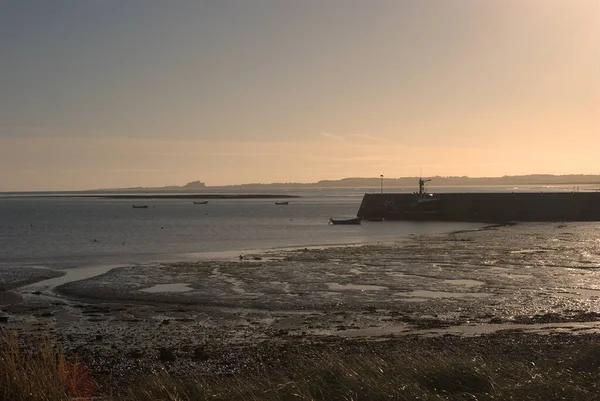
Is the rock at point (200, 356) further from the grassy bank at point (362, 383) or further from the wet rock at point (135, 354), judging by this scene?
the grassy bank at point (362, 383)

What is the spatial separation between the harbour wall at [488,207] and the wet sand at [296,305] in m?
49.4

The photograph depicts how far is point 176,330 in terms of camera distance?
1962 cm

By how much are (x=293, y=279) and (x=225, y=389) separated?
69.0 ft

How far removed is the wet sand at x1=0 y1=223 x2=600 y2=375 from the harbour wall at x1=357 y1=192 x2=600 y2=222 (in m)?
49.4

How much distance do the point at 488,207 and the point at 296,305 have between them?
76.6 metres

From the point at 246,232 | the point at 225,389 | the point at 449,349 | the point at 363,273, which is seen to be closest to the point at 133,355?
the point at 225,389

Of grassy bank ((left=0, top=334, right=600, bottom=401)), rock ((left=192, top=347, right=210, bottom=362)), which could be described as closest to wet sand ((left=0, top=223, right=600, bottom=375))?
rock ((left=192, top=347, right=210, bottom=362))

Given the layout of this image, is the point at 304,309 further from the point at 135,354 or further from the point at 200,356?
the point at 135,354

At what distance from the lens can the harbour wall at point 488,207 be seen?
8744 centimetres

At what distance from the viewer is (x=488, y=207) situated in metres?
95.3

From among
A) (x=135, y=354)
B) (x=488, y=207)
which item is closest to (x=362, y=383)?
(x=135, y=354)

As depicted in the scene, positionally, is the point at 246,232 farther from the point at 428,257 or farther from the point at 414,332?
the point at 414,332

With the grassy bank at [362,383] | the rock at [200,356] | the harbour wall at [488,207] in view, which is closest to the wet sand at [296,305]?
the rock at [200,356]

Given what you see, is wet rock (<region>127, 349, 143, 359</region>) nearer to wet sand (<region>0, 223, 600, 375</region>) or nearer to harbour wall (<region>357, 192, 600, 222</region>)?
wet sand (<region>0, 223, 600, 375</region>)
